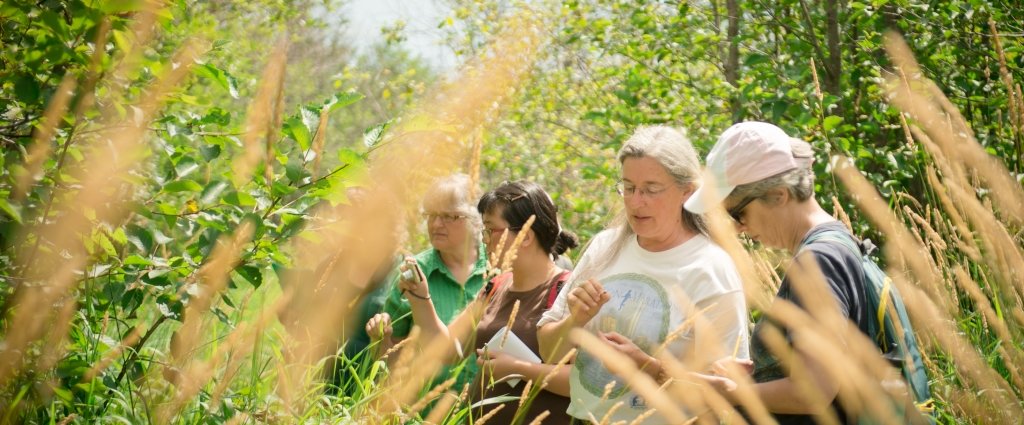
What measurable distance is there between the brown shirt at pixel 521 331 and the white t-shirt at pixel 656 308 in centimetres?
30

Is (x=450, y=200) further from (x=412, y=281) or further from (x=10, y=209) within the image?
(x=10, y=209)

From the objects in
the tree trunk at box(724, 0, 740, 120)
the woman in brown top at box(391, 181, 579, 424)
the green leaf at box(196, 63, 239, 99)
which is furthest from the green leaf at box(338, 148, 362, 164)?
the tree trunk at box(724, 0, 740, 120)

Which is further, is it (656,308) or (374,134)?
(656,308)

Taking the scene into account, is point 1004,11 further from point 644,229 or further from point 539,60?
point 539,60

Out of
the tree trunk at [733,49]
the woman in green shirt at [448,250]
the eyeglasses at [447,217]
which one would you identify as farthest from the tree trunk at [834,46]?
the eyeglasses at [447,217]

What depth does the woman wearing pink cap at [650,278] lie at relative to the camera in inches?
107

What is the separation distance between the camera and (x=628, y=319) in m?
2.78

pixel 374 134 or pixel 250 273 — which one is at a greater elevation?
pixel 374 134

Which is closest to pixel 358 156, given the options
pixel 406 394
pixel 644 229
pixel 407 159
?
pixel 407 159

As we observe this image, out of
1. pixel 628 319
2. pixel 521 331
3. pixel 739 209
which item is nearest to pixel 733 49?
pixel 521 331

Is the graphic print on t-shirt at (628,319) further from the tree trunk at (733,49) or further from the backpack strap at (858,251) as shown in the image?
the tree trunk at (733,49)

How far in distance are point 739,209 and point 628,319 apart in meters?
0.56

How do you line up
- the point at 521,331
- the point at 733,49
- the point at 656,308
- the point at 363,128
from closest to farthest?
the point at 656,308 < the point at 521,331 < the point at 363,128 < the point at 733,49

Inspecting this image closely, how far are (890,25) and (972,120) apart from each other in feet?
2.30
